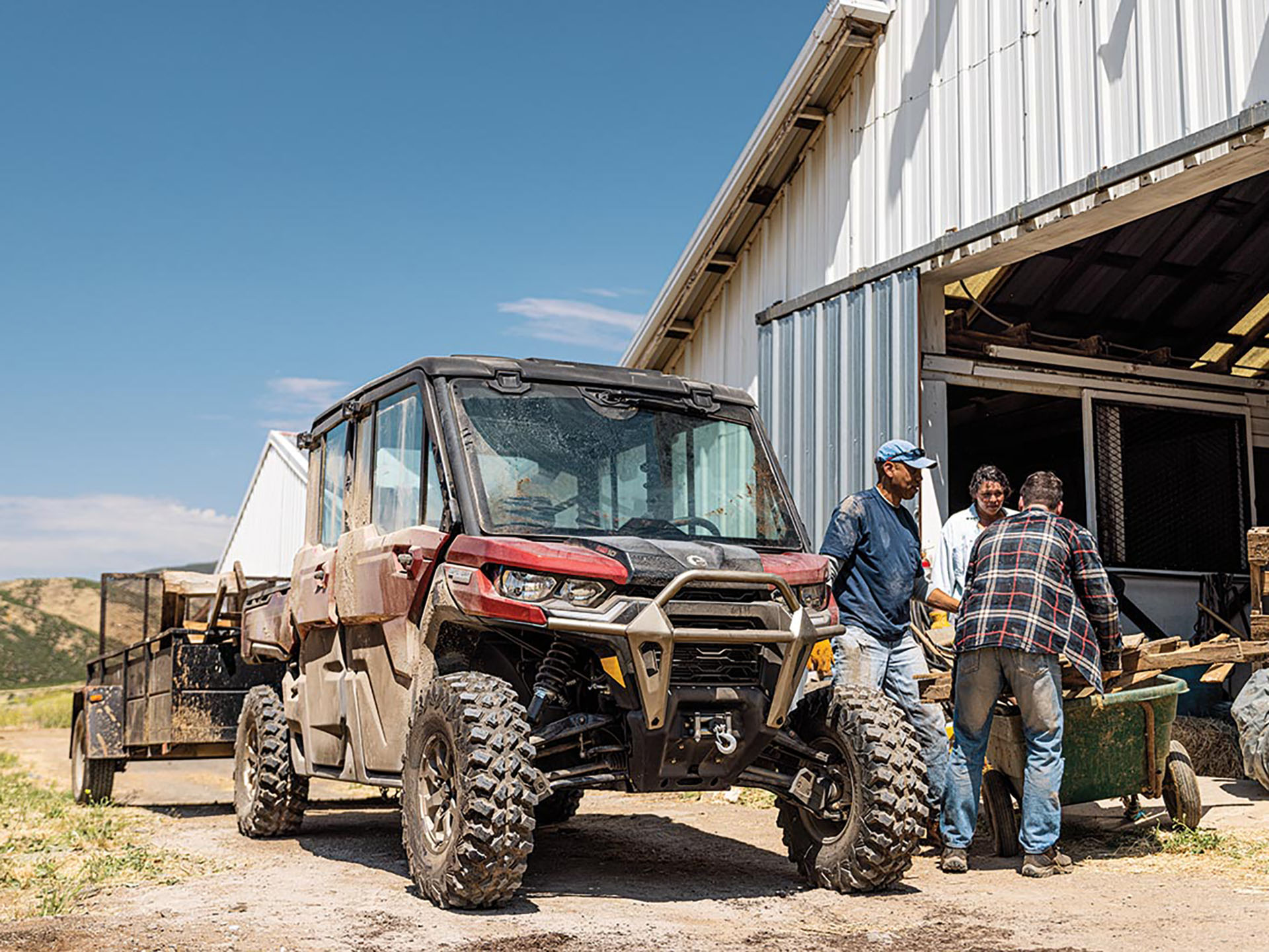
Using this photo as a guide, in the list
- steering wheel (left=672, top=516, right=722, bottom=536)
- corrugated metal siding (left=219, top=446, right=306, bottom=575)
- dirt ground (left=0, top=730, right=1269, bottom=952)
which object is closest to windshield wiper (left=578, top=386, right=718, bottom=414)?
steering wheel (left=672, top=516, right=722, bottom=536)

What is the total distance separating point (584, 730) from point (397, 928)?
1098 mm

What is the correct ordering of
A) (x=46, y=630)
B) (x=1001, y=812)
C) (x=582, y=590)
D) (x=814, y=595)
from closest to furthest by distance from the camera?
1. (x=582, y=590)
2. (x=814, y=595)
3. (x=1001, y=812)
4. (x=46, y=630)

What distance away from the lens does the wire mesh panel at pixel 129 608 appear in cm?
1298

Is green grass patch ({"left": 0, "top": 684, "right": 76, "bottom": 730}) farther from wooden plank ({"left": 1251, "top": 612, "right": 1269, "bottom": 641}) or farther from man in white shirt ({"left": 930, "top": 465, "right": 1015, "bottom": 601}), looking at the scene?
wooden plank ({"left": 1251, "top": 612, "right": 1269, "bottom": 641})

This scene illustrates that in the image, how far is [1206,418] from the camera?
1317 cm

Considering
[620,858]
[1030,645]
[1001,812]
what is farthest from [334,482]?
[1001,812]

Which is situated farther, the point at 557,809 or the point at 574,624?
the point at 557,809

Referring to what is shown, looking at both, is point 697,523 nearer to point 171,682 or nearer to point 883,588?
point 883,588

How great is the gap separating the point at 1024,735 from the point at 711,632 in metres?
2.14

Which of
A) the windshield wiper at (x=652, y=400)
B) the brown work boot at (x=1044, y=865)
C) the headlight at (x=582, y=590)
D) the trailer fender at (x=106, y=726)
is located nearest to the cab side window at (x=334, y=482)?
the windshield wiper at (x=652, y=400)

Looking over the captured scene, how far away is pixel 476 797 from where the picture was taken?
18.3 ft

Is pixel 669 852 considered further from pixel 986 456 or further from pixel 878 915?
pixel 986 456

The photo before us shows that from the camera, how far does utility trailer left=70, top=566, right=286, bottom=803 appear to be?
34.3 ft

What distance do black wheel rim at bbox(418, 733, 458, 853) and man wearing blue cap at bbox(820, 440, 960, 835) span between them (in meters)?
2.37
